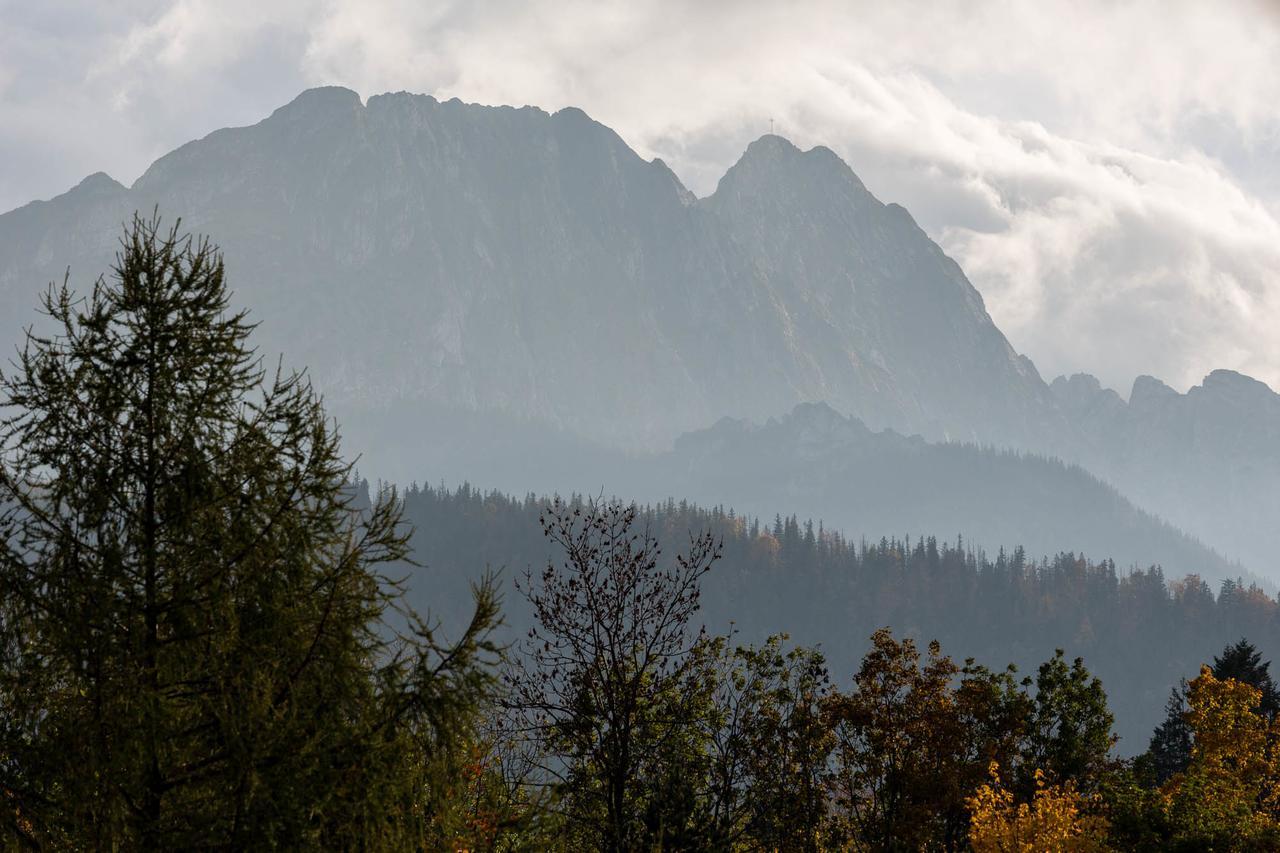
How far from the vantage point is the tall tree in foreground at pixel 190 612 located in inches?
Answer: 477

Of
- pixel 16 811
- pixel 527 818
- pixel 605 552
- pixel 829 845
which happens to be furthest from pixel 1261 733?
pixel 16 811

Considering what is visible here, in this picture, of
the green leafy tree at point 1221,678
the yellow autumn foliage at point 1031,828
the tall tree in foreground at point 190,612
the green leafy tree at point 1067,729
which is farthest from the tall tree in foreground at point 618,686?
the green leafy tree at point 1221,678

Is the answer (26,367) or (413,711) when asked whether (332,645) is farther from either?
(26,367)

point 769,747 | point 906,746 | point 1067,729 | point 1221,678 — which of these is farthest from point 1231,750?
point 1221,678

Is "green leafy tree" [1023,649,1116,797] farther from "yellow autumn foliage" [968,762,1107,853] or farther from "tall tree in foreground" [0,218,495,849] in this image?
"tall tree in foreground" [0,218,495,849]

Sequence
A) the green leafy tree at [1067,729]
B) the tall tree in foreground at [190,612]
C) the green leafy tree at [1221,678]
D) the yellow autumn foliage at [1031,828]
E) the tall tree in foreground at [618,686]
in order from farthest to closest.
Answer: the green leafy tree at [1221,678] → the green leafy tree at [1067,729] → the yellow autumn foliage at [1031,828] → the tall tree in foreground at [618,686] → the tall tree in foreground at [190,612]

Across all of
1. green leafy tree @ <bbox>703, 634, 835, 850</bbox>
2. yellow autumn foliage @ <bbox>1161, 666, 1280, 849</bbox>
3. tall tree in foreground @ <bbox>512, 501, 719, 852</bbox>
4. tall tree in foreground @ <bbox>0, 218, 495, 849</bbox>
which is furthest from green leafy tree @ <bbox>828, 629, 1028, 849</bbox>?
tall tree in foreground @ <bbox>0, 218, 495, 849</bbox>

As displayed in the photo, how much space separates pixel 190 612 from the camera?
12664 mm

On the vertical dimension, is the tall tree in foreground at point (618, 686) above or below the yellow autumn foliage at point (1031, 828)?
above

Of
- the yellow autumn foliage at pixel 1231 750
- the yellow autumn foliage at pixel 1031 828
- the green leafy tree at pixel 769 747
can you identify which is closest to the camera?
the green leafy tree at pixel 769 747

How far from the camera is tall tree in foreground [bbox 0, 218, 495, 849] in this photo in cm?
1211

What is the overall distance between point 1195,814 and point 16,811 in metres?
24.9

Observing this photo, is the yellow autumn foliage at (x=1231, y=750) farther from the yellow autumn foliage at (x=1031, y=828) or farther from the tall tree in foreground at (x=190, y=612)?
the tall tree in foreground at (x=190, y=612)

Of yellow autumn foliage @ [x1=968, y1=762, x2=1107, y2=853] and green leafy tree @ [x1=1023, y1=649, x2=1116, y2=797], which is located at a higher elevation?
green leafy tree @ [x1=1023, y1=649, x2=1116, y2=797]
